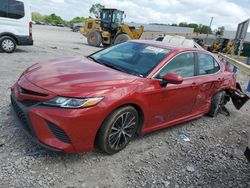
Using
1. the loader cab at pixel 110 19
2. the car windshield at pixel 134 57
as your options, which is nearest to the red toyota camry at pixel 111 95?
the car windshield at pixel 134 57

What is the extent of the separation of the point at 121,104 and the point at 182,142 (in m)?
1.61

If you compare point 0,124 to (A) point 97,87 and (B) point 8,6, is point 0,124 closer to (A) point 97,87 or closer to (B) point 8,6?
(A) point 97,87

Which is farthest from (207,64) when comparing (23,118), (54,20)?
(54,20)

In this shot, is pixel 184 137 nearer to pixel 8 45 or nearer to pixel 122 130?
pixel 122 130

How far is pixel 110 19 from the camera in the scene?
1977 centimetres

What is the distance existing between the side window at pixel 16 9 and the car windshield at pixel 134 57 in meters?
7.11

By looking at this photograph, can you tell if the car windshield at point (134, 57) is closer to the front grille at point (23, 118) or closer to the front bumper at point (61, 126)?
the front bumper at point (61, 126)

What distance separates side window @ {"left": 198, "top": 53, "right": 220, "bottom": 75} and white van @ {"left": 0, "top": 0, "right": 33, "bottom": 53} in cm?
799

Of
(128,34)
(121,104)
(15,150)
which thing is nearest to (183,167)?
(121,104)

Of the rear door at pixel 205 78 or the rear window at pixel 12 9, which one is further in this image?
the rear window at pixel 12 9

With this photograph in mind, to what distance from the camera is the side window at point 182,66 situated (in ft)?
13.7

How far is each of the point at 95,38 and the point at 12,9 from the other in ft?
32.8

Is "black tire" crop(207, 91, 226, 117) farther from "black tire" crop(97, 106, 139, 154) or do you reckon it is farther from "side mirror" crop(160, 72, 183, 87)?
"black tire" crop(97, 106, 139, 154)

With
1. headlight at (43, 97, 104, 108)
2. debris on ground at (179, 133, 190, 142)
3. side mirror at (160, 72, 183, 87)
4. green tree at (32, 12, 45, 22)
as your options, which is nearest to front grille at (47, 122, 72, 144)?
headlight at (43, 97, 104, 108)
